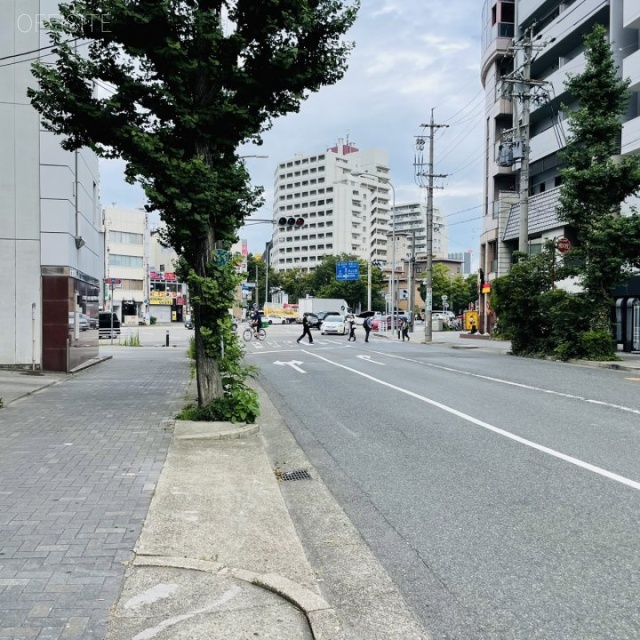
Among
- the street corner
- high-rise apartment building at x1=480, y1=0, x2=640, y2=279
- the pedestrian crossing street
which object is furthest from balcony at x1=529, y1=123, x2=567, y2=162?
the street corner

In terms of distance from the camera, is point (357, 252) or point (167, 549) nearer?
point (167, 549)

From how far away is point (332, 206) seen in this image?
147500 mm

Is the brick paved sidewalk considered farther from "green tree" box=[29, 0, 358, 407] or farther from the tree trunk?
"green tree" box=[29, 0, 358, 407]

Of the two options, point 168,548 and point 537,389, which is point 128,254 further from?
point 168,548

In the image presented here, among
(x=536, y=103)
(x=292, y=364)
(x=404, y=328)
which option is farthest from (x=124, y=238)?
(x=292, y=364)

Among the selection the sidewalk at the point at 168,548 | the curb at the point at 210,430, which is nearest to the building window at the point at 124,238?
the curb at the point at 210,430

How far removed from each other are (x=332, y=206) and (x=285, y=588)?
14652cm

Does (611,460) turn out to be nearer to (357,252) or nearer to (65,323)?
(65,323)

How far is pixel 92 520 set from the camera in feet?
15.6

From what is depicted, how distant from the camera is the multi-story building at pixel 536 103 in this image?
30531 millimetres

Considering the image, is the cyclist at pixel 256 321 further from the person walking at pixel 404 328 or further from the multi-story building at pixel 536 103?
the multi-story building at pixel 536 103

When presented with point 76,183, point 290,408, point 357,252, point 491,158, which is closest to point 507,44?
point 491,158

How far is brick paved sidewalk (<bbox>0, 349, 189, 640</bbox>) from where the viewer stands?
3367 mm

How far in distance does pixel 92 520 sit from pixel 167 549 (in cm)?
83
